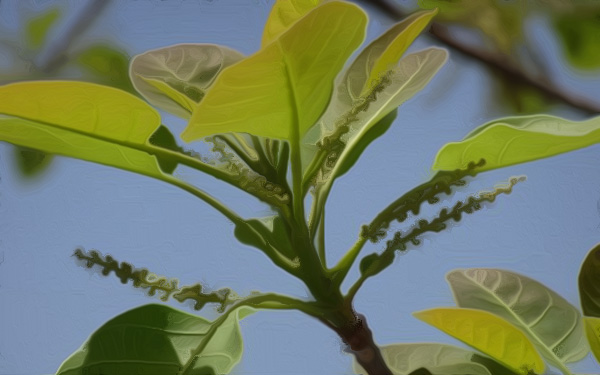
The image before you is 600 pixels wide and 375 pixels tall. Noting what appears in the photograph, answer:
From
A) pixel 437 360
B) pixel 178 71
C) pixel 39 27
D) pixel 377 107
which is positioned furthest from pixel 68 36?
pixel 437 360

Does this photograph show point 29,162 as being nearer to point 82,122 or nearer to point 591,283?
point 82,122

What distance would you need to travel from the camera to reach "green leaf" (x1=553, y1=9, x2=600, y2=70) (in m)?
0.42

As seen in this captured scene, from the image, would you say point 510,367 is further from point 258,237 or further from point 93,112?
point 93,112

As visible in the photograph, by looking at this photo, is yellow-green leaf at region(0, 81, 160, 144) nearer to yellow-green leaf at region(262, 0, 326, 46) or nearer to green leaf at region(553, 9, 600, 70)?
yellow-green leaf at region(262, 0, 326, 46)

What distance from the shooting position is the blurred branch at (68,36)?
1.58ft

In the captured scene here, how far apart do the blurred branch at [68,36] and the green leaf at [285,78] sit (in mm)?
272

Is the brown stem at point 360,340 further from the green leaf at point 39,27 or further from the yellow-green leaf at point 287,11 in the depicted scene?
the green leaf at point 39,27

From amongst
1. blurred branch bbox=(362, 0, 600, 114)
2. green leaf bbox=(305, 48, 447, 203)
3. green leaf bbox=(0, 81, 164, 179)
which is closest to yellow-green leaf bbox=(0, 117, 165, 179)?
green leaf bbox=(0, 81, 164, 179)

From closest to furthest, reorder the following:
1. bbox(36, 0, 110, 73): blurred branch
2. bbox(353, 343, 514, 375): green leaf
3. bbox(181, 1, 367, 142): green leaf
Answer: bbox(181, 1, 367, 142): green leaf, bbox(353, 343, 514, 375): green leaf, bbox(36, 0, 110, 73): blurred branch

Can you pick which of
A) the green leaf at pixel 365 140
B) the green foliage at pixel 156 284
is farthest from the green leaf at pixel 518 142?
the green foliage at pixel 156 284

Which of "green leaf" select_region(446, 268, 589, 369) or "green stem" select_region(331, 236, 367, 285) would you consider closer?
"green stem" select_region(331, 236, 367, 285)

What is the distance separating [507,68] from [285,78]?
0.68 ft

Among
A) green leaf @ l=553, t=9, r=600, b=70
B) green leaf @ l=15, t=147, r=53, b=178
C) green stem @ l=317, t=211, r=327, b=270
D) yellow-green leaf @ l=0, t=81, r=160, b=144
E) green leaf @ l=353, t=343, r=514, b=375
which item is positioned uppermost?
green leaf @ l=553, t=9, r=600, b=70

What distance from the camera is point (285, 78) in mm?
262
